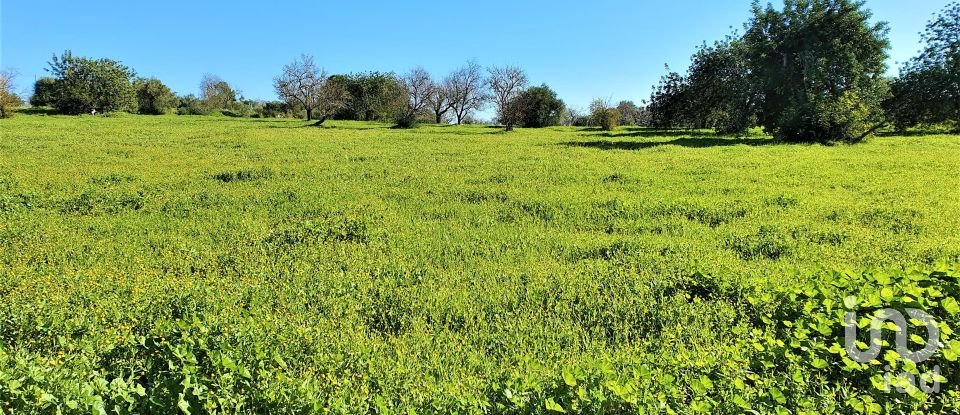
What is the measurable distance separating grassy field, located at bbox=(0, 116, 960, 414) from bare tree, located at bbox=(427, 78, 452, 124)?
1724 inches

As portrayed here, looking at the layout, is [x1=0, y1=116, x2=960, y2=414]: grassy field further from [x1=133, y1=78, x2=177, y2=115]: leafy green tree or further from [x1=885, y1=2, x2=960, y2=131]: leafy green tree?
[x1=133, y1=78, x2=177, y2=115]: leafy green tree

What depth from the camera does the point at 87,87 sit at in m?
48.2

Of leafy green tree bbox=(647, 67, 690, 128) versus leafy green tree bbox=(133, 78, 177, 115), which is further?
leafy green tree bbox=(133, 78, 177, 115)

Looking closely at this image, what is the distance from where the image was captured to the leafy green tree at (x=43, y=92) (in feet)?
173

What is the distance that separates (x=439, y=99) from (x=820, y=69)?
38265 millimetres

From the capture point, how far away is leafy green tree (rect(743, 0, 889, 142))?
24.0 metres

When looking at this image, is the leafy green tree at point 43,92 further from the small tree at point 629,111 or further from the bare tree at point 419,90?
the small tree at point 629,111

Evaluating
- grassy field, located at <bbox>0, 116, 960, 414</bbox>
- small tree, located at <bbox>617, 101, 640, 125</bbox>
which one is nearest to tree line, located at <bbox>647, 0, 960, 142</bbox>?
grassy field, located at <bbox>0, 116, 960, 414</bbox>

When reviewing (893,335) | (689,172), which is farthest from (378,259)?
(689,172)

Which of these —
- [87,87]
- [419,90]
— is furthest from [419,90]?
[87,87]

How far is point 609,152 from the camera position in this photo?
20266 millimetres

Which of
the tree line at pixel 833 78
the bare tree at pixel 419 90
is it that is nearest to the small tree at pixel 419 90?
the bare tree at pixel 419 90

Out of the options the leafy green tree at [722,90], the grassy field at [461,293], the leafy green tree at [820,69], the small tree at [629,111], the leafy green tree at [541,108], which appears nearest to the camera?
the grassy field at [461,293]

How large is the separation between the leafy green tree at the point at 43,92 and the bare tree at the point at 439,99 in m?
38.6
